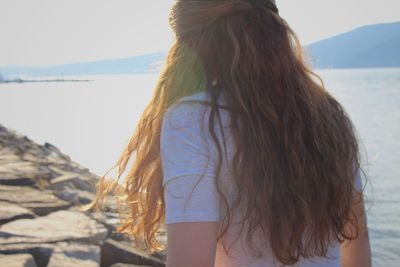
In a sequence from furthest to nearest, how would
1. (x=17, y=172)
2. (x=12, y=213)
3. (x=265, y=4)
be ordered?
(x=17, y=172), (x=12, y=213), (x=265, y=4)

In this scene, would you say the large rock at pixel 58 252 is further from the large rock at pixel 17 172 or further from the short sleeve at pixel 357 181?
the large rock at pixel 17 172

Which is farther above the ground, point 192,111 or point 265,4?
point 265,4

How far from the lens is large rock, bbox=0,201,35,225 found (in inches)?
157

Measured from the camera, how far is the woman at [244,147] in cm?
117

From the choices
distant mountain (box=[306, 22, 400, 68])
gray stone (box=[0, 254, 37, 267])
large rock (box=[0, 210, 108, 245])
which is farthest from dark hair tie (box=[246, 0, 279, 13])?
distant mountain (box=[306, 22, 400, 68])

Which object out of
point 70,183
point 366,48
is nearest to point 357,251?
→ point 70,183

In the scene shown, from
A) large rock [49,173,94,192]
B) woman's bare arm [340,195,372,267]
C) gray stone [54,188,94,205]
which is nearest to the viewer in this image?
woman's bare arm [340,195,372,267]

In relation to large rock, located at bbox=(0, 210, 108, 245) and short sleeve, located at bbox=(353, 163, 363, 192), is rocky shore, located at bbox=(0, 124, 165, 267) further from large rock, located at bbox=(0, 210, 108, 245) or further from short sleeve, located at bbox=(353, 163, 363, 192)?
short sleeve, located at bbox=(353, 163, 363, 192)

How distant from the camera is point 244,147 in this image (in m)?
1.23

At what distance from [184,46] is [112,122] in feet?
75.3

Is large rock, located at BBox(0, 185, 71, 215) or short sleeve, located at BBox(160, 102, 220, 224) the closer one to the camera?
short sleeve, located at BBox(160, 102, 220, 224)

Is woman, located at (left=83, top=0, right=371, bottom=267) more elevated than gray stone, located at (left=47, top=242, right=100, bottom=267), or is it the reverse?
woman, located at (left=83, top=0, right=371, bottom=267)

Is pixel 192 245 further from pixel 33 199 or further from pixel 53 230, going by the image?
pixel 33 199

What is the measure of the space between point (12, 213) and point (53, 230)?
51 cm
